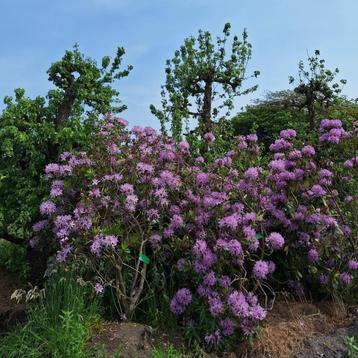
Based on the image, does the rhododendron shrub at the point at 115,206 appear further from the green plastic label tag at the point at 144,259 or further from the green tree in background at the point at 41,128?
the green tree in background at the point at 41,128

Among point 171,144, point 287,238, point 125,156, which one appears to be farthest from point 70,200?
point 287,238

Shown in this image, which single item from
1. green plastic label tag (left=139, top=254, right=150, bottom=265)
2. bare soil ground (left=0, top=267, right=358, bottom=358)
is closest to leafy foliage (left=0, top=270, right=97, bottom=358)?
bare soil ground (left=0, top=267, right=358, bottom=358)

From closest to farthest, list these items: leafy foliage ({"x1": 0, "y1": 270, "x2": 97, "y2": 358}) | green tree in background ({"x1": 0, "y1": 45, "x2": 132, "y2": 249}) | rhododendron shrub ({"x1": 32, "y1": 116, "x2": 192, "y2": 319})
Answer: leafy foliage ({"x1": 0, "y1": 270, "x2": 97, "y2": 358}) → rhododendron shrub ({"x1": 32, "y1": 116, "x2": 192, "y2": 319}) → green tree in background ({"x1": 0, "y1": 45, "x2": 132, "y2": 249})

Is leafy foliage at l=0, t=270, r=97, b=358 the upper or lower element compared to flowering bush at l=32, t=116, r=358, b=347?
lower

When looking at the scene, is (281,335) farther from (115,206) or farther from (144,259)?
(115,206)

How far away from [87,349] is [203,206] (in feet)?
5.17

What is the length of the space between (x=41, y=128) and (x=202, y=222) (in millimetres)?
2527

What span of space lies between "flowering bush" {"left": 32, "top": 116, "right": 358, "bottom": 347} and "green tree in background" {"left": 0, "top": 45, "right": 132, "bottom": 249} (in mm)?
1063

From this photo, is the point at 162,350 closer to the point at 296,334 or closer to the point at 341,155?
the point at 296,334

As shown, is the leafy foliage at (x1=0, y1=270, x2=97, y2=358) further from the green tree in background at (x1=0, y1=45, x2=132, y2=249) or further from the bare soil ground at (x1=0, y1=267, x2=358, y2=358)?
the green tree in background at (x1=0, y1=45, x2=132, y2=249)

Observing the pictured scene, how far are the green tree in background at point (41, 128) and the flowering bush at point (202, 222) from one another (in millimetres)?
1063

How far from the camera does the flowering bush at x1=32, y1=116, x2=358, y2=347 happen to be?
14.8 feet

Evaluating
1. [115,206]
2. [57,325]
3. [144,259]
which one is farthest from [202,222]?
[57,325]

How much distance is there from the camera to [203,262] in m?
4.49
